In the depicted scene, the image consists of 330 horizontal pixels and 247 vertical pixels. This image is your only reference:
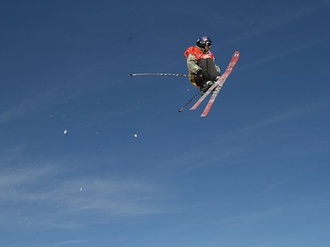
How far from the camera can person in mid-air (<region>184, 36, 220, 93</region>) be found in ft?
75.8

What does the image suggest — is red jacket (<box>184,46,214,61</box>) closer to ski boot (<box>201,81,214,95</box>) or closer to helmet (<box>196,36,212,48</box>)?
helmet (<box>196,36,212,48</box>)

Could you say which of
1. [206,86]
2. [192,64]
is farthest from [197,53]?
[206,86]

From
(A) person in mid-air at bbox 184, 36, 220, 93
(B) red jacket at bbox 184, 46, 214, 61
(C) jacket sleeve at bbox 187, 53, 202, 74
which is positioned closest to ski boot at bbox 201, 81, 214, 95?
(A) person in mid-air at bbox 184, 36, 220, 93

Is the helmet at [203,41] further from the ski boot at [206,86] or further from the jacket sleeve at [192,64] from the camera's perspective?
the ski boot at [206,86]

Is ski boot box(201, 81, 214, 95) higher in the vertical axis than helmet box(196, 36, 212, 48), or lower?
lower

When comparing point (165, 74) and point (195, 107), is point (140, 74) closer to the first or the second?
point (165, 74)

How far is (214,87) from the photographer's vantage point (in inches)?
904

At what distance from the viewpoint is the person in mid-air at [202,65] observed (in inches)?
909

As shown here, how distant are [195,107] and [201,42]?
3022 mm

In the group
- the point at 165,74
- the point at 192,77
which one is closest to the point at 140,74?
the point at 165,74

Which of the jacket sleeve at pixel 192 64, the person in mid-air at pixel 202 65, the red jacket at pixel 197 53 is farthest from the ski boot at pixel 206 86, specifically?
the red jacket at pixel 197 53

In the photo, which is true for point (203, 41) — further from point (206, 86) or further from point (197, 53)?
point (206, 86)

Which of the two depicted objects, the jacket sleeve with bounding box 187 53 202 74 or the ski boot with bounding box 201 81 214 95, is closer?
the ski boot with bounding box 201 81 214 95

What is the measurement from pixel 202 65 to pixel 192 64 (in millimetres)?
465
